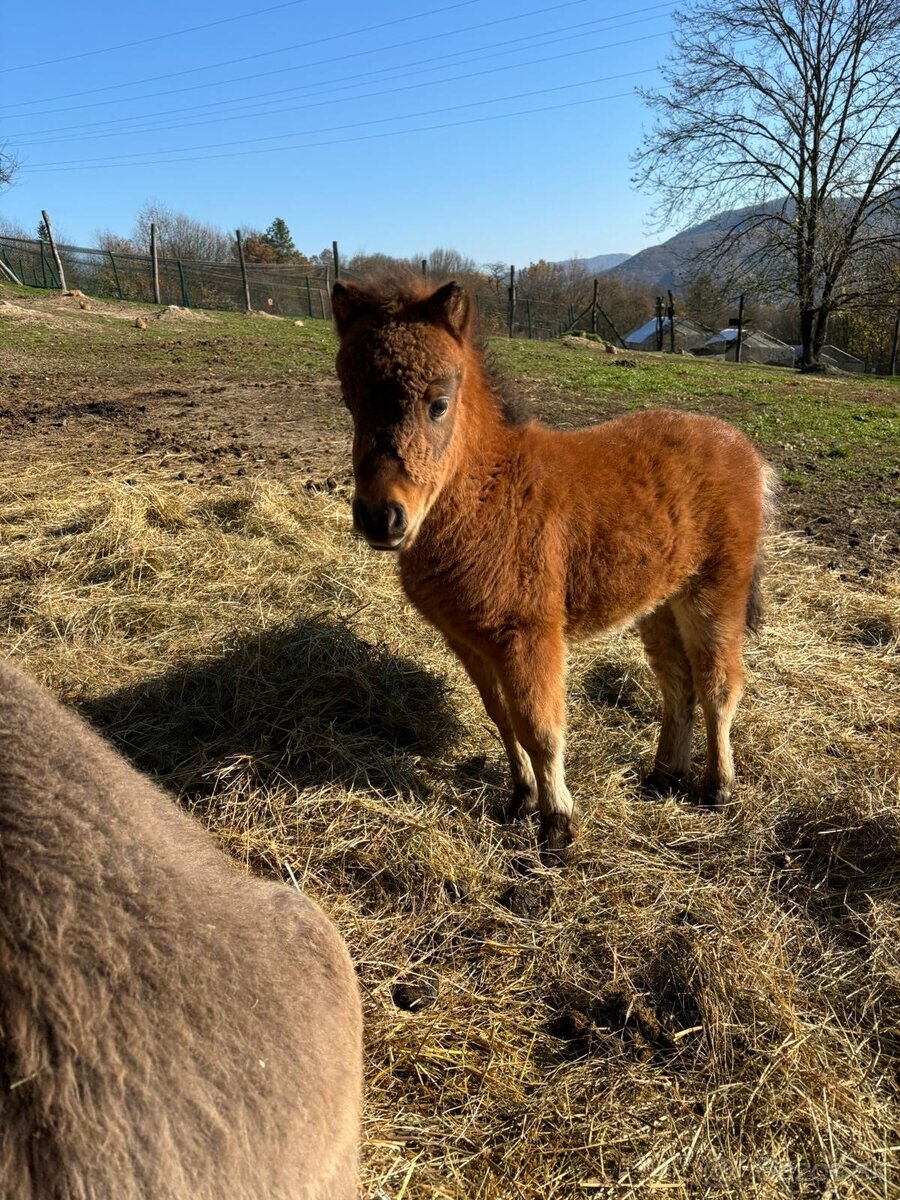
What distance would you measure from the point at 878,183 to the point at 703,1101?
41060 mm

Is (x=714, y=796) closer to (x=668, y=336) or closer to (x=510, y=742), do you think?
(x=510, y=742)

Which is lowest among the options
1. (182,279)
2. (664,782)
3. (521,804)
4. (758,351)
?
(664,782)

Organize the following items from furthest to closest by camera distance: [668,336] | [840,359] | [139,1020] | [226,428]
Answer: [668,336] → [840,359] → [226,428] → [139,1020]

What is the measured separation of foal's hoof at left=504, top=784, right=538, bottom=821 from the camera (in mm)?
3823

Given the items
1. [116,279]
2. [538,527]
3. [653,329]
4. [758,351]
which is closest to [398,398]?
[538,527]

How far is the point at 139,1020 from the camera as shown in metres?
1.27

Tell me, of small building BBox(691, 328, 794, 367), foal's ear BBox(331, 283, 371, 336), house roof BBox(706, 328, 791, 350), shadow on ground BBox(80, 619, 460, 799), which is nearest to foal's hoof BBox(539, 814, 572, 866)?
shadow on ground BBox(80, 619, 460, 799)

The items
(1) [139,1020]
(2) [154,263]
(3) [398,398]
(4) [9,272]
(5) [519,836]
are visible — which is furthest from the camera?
(4) [9,272]

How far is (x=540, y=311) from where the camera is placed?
148ft

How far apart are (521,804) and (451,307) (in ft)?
8.08

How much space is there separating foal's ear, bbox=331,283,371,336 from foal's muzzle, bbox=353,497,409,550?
95cm

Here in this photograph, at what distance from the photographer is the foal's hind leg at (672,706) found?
4191 millimetres

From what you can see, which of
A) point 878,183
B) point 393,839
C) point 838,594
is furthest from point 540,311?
point 393,839

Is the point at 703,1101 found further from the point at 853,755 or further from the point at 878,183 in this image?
the point at 878,183
